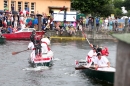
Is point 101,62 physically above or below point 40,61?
above

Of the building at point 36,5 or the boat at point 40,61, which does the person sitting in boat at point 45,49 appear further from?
the building at point 36,5

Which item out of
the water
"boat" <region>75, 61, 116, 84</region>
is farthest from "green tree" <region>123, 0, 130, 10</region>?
"boat" <region>75, 61, 116, 84</region>

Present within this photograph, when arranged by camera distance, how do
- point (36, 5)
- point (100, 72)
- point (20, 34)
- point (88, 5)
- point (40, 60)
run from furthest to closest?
point (36, 5), point (88, 5), point (20, 34), point (40, 60), point (100, 72)

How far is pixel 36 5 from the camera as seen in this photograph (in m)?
44.5

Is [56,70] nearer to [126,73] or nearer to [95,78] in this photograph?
[95,78]

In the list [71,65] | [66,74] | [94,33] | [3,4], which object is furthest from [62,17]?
[66,74]

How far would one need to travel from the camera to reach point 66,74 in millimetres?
17188

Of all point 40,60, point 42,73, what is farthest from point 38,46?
point 42,73

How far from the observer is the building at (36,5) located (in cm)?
4175

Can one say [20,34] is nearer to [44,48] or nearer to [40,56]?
[44,48]

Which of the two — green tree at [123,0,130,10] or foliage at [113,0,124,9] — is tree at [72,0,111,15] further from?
foliage at [113,0,124,9]

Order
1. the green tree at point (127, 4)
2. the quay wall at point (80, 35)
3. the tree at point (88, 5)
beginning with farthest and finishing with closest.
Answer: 1. the green tree at point (127, 4)
2. the tree at point (88, 5)
3. the quay wall at point (80, 35)

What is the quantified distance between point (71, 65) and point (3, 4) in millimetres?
23239

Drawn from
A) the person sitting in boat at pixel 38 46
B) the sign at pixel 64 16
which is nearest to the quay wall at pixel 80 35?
the sign at pixel 64 16
